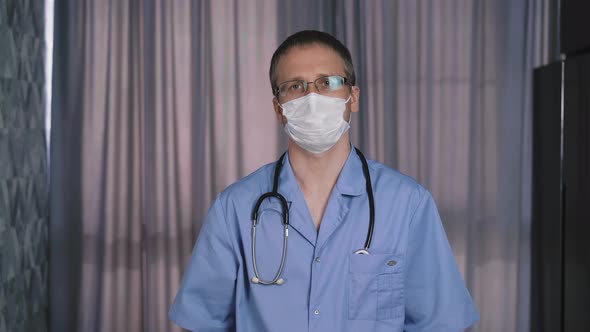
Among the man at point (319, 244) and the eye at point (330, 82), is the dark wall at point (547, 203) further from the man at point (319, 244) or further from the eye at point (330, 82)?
the eye at point (330, 82)

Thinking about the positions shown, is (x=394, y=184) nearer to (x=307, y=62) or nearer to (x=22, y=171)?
(x=307, y=62)

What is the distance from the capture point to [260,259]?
1298 mm

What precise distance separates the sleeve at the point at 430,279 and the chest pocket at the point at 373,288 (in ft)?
0.17

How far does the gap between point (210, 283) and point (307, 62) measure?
0.58 metres

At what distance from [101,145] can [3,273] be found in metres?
0.73

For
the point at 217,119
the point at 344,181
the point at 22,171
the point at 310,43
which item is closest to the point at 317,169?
the point at 344,181

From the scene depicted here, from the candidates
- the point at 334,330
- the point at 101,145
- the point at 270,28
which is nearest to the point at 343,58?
the point at 334,330

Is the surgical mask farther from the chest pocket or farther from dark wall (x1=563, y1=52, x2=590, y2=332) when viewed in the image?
dark wall (x1=563, y1=52, x2=590, y2=332)

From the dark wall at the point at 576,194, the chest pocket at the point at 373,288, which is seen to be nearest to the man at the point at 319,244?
the chest pocket at the point at 373,288

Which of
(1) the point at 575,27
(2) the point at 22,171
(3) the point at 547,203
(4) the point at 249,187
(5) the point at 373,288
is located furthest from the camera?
(3) the point at 547,203

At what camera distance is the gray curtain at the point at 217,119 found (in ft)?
8.79

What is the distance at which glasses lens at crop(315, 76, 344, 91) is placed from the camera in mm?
1348

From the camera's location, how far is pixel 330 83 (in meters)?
1.36

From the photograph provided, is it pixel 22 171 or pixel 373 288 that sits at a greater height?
pixel 22 171
